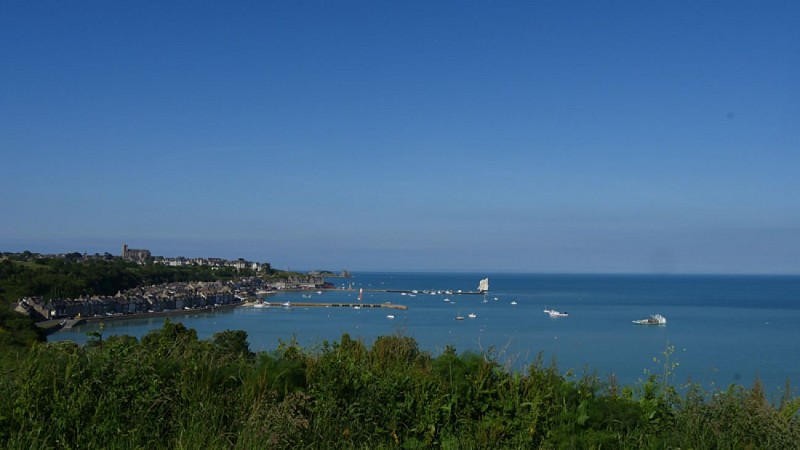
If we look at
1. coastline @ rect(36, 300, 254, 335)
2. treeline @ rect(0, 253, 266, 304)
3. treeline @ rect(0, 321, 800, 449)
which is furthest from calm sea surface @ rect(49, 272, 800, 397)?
treeline @ rect(0, 253, 266, 304)

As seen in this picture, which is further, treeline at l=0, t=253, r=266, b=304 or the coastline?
treeline at l=0, t=253, r=266, b=304

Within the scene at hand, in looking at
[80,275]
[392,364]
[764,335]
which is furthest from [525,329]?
[80,275]

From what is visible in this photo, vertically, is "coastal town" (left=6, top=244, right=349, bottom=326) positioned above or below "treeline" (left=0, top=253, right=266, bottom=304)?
below

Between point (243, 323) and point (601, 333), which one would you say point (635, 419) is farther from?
point (243, 323)

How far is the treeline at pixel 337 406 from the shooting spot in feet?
12.1

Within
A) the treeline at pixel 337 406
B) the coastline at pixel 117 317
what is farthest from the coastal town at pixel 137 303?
the treeline at pixel 337 406

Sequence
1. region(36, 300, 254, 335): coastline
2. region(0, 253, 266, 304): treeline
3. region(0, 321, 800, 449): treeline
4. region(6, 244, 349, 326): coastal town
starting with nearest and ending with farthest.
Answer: region(0, 321, 800, 449): treeline < region(36, 300, 254, 335): coastline < region(6, 244, 349, 326): coastal town < region(0, 253, 266, 304): treeline

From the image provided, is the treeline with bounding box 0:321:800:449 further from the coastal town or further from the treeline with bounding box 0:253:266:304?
the coastal town

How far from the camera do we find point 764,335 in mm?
50562

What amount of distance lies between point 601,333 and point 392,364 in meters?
49.5

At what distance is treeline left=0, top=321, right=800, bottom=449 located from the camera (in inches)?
145

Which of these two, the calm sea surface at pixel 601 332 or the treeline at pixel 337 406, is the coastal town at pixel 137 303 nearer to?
the calm sea surface at pixel 601 332

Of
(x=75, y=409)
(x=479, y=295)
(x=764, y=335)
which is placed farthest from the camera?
(x=479, y=295)

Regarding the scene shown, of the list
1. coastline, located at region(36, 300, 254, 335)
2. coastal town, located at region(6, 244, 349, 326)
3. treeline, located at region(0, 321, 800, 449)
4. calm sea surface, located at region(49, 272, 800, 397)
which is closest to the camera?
treeline, located at region(0, 321, 800, 449)
